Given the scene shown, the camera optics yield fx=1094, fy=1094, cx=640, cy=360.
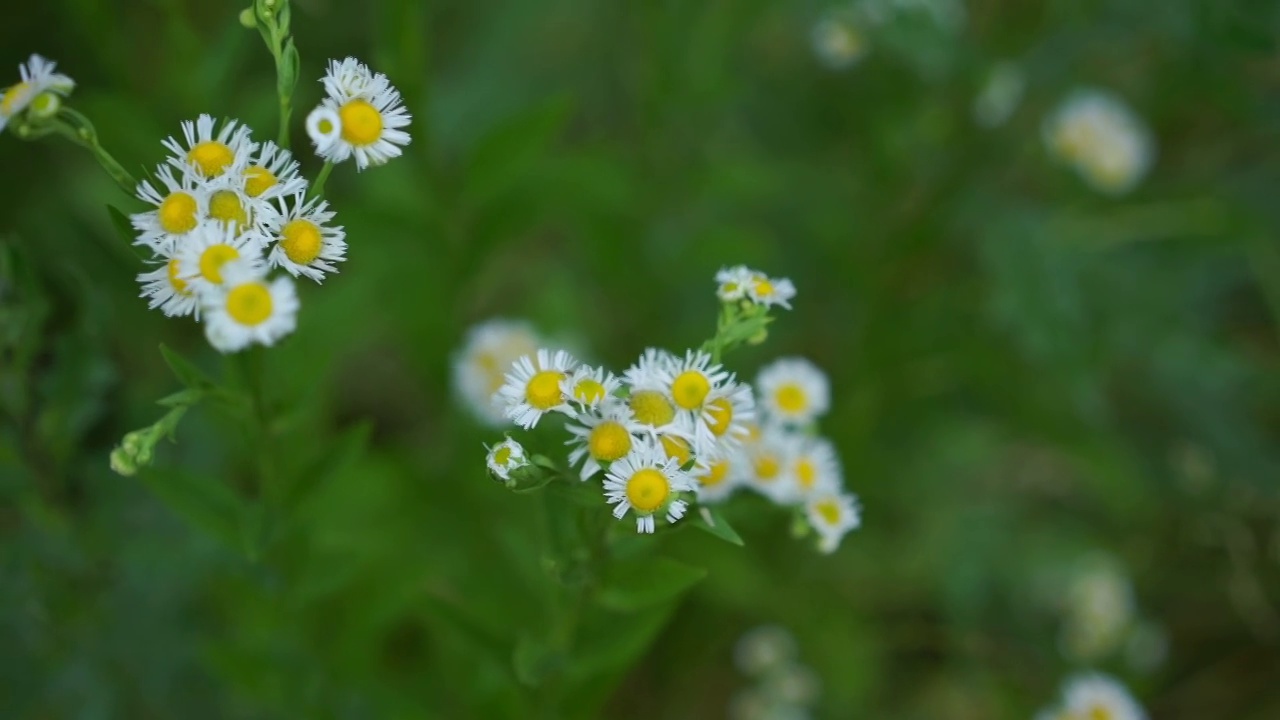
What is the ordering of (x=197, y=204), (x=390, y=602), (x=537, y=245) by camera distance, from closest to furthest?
(x=197, y=204) → (x=390, y=602) → (x=537, y=245)

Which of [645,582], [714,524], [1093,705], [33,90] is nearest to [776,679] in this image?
[1093,705]

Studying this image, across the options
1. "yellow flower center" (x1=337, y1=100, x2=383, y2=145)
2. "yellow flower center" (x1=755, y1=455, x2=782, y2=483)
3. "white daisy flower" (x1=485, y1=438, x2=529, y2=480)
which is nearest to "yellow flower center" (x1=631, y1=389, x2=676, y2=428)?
"white daisy flower" (x1=485, y1=438, x2=529, y2=480)

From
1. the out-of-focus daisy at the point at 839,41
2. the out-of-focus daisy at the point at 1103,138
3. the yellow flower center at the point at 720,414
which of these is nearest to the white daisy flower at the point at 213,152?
the yellow flower center at the point at 720,414

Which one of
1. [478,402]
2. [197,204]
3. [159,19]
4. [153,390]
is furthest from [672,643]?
[159,19]

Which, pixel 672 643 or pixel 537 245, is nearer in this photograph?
pixel 672 643

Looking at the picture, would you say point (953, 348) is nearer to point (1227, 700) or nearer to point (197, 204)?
point (1227, 700)

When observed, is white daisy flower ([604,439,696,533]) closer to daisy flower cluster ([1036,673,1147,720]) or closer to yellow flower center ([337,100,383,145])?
yellow flower center ([337,100,383,145])
